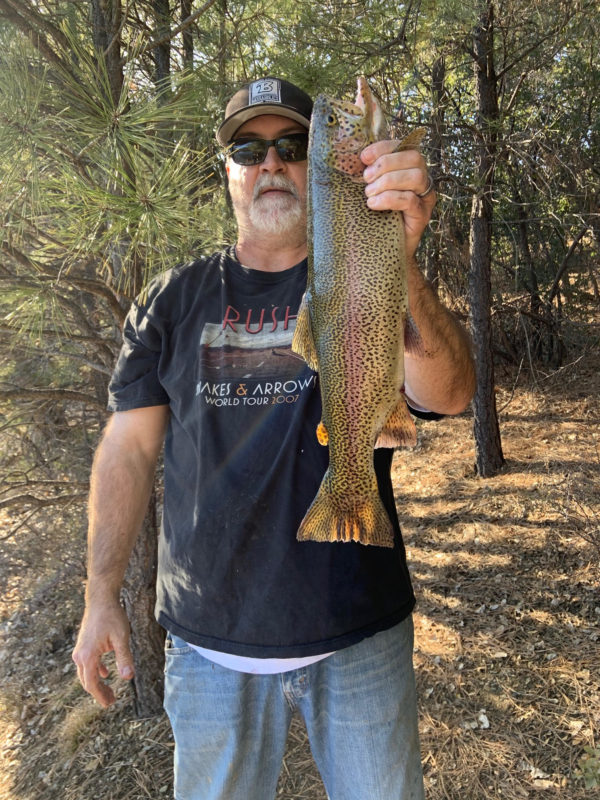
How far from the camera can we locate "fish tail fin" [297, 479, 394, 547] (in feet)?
5.37

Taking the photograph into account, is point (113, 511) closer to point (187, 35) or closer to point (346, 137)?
point (346, 137)

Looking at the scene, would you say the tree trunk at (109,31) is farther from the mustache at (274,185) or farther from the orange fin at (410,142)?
the orange fin at (410,142)

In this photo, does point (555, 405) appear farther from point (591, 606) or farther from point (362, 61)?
point (362, 61)

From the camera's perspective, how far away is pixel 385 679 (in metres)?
1.84

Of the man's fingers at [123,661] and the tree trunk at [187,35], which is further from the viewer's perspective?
the tree trunk at [187,35]

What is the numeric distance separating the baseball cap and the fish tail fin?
1.44 metres

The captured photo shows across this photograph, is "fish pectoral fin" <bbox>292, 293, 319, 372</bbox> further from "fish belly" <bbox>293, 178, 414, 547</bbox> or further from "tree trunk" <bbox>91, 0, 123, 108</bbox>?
"tree trunk" <bbox>91, 0, 123, 108</bbox>

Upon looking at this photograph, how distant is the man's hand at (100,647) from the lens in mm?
1958

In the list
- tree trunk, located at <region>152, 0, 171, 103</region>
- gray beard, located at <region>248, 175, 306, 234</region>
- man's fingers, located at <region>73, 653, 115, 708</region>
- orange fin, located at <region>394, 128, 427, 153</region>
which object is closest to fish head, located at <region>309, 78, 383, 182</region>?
orange fin, located at <region>394, 128, 427, 153</region>

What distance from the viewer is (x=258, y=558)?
189 cm

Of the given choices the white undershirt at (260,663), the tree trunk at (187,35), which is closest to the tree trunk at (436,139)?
the tree trunk at (187,35)

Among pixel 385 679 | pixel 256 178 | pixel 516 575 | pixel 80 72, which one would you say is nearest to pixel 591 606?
pixel 516 575

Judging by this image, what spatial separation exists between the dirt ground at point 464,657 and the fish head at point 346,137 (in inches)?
128

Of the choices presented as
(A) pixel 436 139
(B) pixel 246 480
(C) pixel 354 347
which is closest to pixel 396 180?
(C) pixel 354 347
